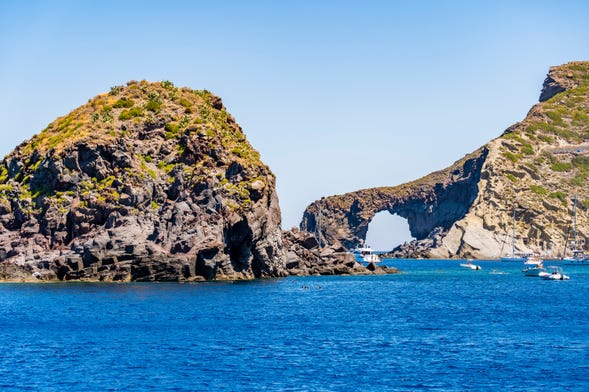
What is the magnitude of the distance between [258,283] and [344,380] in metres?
77.3

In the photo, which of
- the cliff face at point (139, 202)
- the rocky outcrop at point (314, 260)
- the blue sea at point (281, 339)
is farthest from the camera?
the rocky outcrop at point (314, 260)

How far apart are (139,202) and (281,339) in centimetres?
6481

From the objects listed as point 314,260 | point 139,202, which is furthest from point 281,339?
point 314,260

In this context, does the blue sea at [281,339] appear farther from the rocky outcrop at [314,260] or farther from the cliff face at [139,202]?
the rocky outcrop at [314,260]

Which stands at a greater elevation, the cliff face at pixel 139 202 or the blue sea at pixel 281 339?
the cliff face at pixel 139 202

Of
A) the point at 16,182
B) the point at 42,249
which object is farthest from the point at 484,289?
the point at 16,182

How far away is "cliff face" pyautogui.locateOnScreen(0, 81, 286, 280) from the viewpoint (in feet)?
411

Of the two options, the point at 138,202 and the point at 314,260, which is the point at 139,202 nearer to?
the point at 138,202

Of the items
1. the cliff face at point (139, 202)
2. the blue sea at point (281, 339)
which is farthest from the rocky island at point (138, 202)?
the blue sea at point (281, 339)

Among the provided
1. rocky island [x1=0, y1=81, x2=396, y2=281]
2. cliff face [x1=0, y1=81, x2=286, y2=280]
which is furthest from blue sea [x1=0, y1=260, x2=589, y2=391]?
rocky island [x1=0, y1=81, x2=396, y2=281]

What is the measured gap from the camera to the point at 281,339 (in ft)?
235

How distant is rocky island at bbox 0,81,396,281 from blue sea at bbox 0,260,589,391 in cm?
665

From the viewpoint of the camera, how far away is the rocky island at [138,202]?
125312 millimetres

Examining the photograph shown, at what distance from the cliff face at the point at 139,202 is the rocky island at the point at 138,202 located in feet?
0.58
